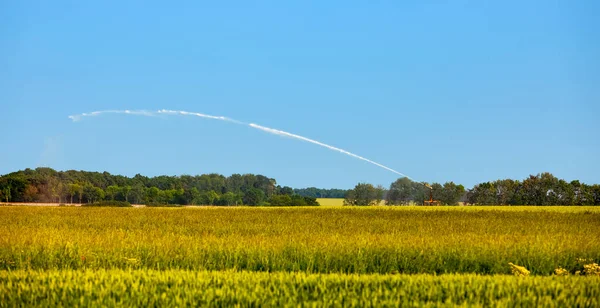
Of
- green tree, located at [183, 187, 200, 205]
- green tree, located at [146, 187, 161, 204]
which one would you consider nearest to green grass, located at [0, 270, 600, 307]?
green tree, located at [183, 187, 200, 205]

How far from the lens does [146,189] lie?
276 ft

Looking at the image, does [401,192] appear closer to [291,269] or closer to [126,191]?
[126,191]

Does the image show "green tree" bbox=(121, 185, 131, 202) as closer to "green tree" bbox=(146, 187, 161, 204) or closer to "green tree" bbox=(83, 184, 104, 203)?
"green tree" bbox=(146, 187, 161, 204)

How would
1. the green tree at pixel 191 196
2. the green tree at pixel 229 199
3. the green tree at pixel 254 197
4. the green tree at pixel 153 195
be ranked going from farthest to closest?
the green tree at pixel 153 195 < the green tree at pixel 191 196 < the green tree at pixel 229 199 < the green tree at pixel 254 197

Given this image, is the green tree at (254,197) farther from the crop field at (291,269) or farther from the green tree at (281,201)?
the crop field at (291,269)

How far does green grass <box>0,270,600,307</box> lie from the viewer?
9945mm

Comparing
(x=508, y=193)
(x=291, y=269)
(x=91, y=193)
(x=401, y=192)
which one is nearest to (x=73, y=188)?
(x=91, y=193)

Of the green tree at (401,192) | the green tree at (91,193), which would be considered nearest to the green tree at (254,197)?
the green tree at (401,192)

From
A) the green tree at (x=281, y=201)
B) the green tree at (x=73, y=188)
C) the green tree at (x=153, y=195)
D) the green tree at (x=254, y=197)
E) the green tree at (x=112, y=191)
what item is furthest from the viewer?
the green tree at (x=112, y=191)

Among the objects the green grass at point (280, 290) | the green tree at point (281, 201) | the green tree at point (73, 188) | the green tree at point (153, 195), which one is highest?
the green tree at point (73, 188)

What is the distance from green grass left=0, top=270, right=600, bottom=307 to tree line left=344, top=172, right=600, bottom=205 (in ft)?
237

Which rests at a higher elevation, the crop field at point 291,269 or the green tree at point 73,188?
the green tree at point 73,188

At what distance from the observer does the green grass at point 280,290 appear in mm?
9945

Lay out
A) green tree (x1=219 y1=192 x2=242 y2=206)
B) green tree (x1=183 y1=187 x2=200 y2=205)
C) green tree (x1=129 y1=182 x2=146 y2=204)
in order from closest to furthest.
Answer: green tree (x1=219 y1=192 x2=242 y2=206) < green tree (x1=183 y1=187 x2=200 y2=205) < green tree (x1=129 y1=182 x2=146 y2=204)
